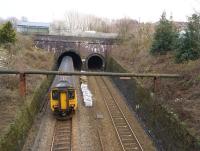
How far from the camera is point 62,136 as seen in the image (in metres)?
20.1

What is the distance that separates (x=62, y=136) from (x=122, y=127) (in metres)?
4.50

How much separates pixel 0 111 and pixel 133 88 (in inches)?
507

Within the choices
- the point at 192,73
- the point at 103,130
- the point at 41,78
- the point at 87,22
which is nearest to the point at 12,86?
the point at 41,78

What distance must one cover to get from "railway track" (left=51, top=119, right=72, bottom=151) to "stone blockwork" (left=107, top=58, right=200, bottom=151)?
5479mm

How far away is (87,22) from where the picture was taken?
125m

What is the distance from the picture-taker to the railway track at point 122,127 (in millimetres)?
18594

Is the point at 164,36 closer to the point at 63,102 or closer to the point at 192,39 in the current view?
the point at 192,39

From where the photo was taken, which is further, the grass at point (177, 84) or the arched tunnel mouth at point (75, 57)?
the arched tunnel mouth at point (75, 57)

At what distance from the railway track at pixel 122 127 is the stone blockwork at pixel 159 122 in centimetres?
128

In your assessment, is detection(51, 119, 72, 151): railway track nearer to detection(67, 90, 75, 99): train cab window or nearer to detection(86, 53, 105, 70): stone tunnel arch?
detection(67, 90, 75, 99): train cab window

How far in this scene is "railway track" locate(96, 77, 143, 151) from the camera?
18.6 m

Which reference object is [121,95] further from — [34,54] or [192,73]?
[34,54]

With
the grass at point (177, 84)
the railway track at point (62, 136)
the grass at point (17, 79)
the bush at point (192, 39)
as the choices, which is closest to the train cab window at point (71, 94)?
the railway track at point (62, 136)

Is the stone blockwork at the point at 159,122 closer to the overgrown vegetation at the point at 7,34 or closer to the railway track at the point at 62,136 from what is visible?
the railway track at the point at 62,136
